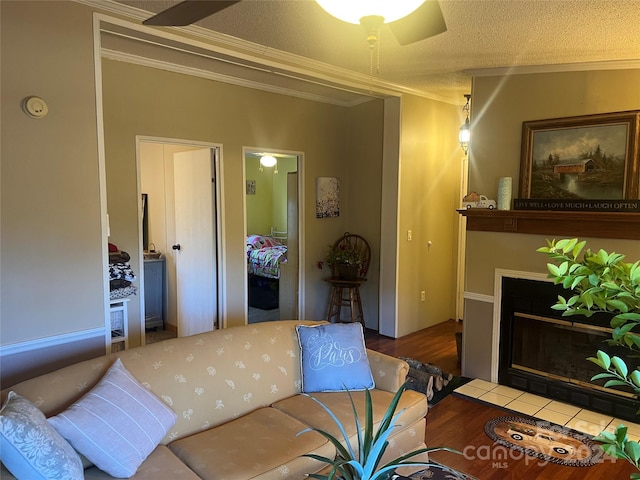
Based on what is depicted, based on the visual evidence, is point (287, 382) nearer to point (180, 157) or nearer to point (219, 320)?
point (219, 320)

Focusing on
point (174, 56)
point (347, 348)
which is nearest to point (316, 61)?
point (174, 56)

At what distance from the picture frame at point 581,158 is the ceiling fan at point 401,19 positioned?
6.70 feet

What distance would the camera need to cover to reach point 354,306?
16.6 ft

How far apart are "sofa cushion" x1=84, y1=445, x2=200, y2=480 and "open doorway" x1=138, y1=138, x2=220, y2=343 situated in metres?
1.97

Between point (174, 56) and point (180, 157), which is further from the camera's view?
point (180, 157)

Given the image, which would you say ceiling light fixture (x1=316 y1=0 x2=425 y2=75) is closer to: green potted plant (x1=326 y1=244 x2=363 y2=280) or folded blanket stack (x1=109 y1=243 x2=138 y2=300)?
folded blanket stack (x1=109 y1=243 x2=138 y2=300)

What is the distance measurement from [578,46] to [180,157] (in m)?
3.57

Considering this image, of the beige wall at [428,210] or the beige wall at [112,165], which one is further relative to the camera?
the beige wall at [428,210]

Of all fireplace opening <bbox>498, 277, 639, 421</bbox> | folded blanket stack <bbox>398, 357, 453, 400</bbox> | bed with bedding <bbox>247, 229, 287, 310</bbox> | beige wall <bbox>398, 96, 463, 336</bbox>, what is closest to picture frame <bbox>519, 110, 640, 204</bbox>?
fireplace opening <bbox>498, 277, 639, 421</bbox>

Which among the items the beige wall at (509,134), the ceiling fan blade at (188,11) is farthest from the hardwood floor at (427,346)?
the ceiling fan blade at (188,11)

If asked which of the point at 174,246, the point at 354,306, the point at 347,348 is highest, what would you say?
the point at 174,246

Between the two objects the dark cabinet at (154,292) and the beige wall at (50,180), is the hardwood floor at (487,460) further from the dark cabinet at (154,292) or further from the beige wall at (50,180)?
the dark cabinet at (154,292)

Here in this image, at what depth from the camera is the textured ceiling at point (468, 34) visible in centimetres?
243

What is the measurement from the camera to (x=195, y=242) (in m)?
4.35
